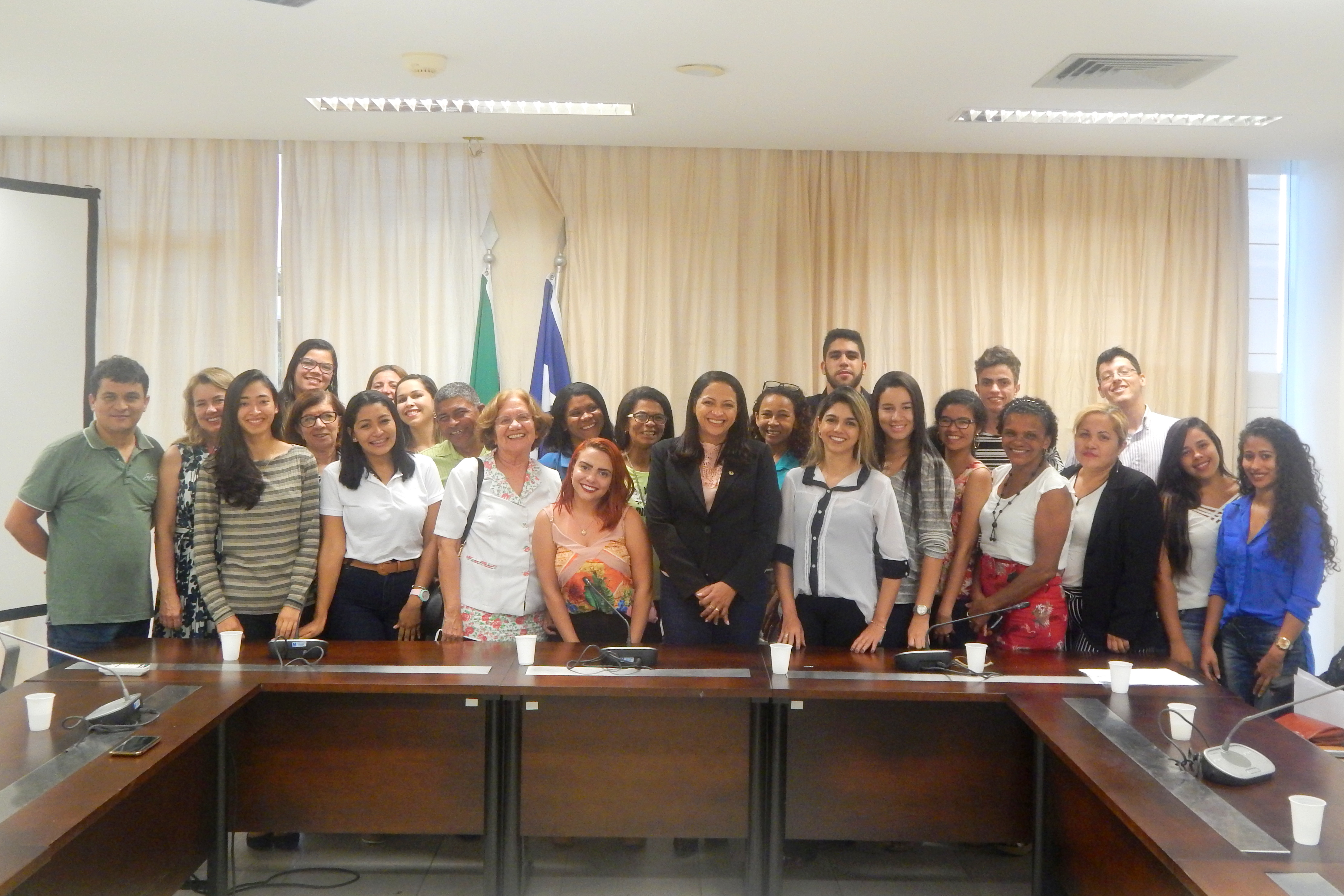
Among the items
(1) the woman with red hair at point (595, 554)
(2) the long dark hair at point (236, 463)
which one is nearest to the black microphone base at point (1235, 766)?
(1) the woman with red hair at point (595, 554)

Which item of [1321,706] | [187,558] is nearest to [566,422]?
[187,558]

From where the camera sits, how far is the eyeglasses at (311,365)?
15.2ft

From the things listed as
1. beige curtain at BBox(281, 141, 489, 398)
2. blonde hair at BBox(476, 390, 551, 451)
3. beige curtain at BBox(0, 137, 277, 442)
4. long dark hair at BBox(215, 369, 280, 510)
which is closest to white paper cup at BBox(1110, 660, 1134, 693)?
blonde hair at BBox(476, 390, 551, 451)

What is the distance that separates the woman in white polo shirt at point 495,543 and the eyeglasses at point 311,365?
3.77 ft

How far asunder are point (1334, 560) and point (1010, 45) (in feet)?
7.43

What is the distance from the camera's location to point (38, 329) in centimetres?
541

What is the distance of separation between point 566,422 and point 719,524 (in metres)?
0.90

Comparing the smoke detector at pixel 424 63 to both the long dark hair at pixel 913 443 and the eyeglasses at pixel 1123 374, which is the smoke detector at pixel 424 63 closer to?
the long dark hair at pixel 913 443

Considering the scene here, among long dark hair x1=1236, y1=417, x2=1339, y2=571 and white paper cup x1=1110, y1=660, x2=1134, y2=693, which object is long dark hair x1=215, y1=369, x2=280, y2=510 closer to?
white paper cup x1=1110, y1=660, x2=1134, y2=693

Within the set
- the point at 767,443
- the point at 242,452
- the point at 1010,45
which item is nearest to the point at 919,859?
the point at 767,443

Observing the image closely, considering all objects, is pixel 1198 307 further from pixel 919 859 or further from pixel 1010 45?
pixel 919 859

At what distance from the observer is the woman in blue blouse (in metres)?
3.82

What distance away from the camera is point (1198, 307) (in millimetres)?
6047

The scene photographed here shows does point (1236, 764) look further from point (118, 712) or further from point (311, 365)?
point (311, 365)
